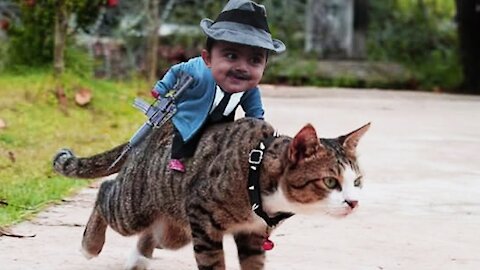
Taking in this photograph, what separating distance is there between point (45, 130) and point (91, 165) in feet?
12.8

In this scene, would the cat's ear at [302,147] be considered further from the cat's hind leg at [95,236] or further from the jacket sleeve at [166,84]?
the cat's hind leg at [95,236]

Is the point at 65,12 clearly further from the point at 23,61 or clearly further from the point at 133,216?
the point at 133,216

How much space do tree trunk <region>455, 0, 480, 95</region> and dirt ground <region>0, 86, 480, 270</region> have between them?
21.9 ft

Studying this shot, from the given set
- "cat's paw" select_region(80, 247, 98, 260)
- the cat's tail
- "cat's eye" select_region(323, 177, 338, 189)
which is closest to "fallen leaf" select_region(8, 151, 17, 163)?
the cat's tail

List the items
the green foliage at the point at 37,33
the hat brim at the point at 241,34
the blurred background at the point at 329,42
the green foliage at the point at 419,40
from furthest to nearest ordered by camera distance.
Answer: the green foliage at the point at 419,40, the blurred background at the point at 329,42, the green foliage at the point at 37,33, the hat brim at the point at 241,34

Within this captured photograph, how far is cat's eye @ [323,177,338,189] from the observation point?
3.61 meters

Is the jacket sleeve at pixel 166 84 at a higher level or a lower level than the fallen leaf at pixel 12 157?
higher

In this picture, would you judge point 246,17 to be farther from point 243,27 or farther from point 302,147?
point 302,147

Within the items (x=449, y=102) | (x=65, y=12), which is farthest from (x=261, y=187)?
(x=449, y=102)

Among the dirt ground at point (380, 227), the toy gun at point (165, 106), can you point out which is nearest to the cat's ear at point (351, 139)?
the dirt ground at point (380, 227)

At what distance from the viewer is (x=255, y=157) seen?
12.3 feet

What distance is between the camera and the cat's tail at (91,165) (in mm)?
4707

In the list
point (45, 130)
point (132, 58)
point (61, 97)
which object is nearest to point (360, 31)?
point (132, 58)

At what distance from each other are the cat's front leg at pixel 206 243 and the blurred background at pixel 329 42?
9232mm
